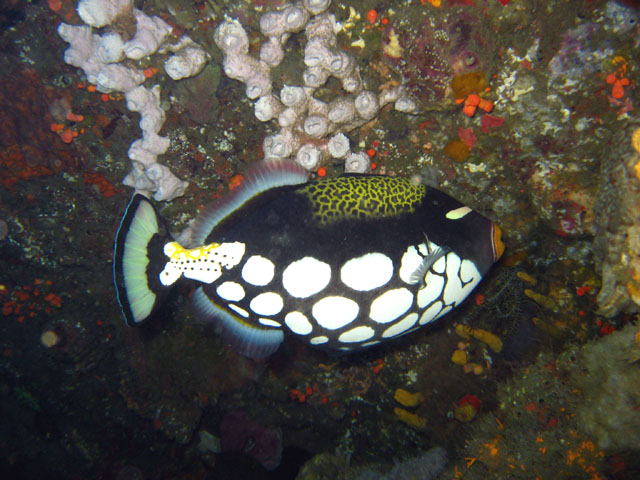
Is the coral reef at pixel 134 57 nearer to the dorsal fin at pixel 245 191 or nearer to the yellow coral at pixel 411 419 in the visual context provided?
the dorsal fin at pixel 245 191

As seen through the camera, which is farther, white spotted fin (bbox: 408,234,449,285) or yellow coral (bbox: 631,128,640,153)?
white spotted fin (bbox: 408,234,449,285)

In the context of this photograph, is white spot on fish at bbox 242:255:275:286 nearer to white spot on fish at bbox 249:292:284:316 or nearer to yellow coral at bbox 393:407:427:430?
white spot on fish at bbox 249:292:284:316

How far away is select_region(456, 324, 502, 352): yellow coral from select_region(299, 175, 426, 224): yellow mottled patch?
213cm

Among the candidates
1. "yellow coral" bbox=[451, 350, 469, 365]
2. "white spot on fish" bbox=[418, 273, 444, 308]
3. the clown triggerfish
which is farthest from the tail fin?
"yellow coral" bbox=[451, 350, 469, 365]

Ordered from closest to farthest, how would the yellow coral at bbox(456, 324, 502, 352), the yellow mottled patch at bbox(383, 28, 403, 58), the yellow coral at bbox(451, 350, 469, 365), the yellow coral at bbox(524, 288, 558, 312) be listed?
the yellow mottled patch at bbox(383, 28, 403, 58), the yellow coral at bbox(524, 288, 558, 312), the yellow coral at bbox(456, 324, 502, 352), the yellow coral at bbox(451, 350, 469, 365)

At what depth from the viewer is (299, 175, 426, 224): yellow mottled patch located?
8.54ft

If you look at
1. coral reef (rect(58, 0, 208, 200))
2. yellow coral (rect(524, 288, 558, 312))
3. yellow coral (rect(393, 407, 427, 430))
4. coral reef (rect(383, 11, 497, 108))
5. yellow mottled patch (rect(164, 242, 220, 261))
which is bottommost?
yellow coral (rect(393, 407, 427, 430))

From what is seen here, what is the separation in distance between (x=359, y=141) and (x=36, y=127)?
3388 millimetres

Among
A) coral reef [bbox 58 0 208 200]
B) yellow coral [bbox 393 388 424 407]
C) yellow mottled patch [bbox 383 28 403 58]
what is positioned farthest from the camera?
yellow coral [bbox 393 388 424 407]

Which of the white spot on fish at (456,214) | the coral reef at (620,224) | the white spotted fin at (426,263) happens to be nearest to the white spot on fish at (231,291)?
the white spotted fin at (426,263)

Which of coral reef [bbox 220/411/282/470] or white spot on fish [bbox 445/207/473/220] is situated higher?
white spot on fish [bbox 445/207/473/220]

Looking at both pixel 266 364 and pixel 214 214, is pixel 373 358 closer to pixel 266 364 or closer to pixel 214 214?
pixel 266 364

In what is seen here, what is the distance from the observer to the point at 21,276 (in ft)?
15.6

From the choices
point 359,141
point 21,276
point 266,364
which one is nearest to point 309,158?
point 359,141
